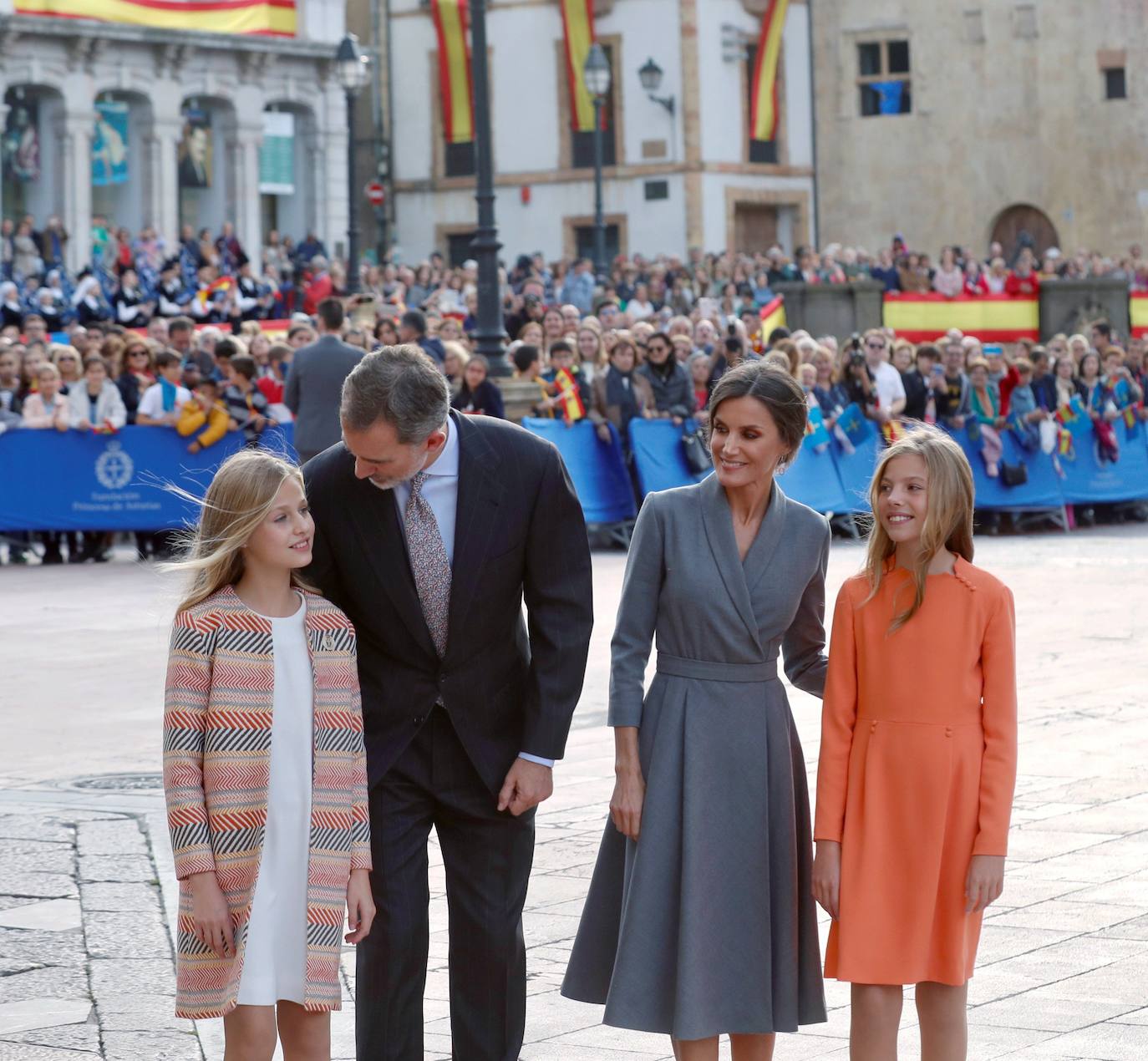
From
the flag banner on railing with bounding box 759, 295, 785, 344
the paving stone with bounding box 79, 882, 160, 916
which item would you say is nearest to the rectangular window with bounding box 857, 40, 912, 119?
the flag banner on railing with bounding box 759, 295, 785, 344

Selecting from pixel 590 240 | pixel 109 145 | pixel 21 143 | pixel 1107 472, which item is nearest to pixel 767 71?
pixel 590 240

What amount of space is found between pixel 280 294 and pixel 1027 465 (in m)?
14.3

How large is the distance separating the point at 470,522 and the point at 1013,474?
15765 mm

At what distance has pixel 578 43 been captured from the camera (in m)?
47.2

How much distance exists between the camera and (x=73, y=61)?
138 ft

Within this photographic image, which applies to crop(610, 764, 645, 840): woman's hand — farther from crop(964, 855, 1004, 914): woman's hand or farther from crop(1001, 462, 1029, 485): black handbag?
crop(1001, 462, 1029, 485): black handbag

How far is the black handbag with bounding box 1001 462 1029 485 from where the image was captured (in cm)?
1997

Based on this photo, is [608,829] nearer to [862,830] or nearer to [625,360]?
[862,830]

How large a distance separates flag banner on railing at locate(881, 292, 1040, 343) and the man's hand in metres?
28.0

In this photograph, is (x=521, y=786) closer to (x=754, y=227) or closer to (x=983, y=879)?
(x=983, y=879)

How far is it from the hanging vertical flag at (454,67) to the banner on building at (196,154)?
5.22 meters

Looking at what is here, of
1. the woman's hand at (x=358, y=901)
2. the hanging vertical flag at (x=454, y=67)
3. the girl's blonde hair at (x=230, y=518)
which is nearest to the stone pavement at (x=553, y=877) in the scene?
the woman's hand at (x=358, y=901)

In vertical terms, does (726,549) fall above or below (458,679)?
above

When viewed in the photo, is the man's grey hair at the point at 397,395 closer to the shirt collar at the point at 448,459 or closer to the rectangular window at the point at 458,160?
the shirt collar at the point at 448,459
